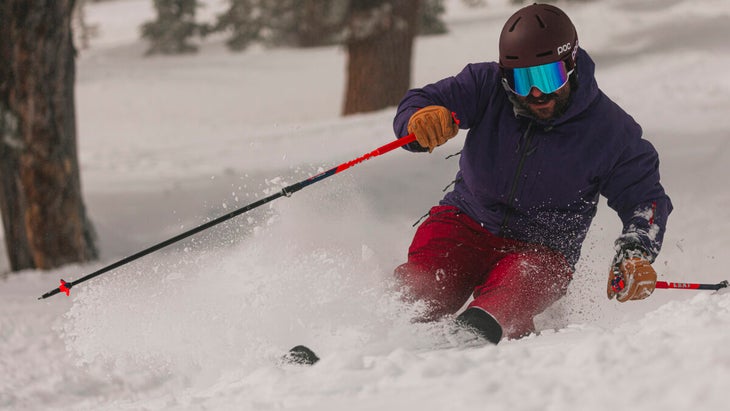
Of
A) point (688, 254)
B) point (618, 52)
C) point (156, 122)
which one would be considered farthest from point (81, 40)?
point (688, 254)

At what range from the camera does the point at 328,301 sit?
3.68 m

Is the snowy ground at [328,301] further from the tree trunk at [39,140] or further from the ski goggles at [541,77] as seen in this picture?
the ski goggles at [541,77]

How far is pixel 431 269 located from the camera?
141 inches

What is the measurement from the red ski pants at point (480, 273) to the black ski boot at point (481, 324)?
7 cm

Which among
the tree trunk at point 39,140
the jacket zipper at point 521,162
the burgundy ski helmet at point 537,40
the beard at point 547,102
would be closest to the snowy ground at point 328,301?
the tree trunk at point 39,140

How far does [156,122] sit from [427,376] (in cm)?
1303

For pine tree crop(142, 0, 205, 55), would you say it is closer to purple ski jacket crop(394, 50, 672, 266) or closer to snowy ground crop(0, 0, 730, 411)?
snowy ground crop(0, 0, 730, 411)

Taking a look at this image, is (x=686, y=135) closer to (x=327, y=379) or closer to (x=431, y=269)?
(x=431, y=269)

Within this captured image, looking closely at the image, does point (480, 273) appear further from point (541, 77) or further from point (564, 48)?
point (564, 48)

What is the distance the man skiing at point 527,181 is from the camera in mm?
3252

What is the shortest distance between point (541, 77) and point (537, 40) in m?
0.14

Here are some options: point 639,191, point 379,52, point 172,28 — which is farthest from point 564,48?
point 172,28

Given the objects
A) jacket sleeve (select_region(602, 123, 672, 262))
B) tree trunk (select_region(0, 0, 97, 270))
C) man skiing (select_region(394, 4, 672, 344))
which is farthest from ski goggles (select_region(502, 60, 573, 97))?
tree trunk (select_region(0, 0, 97, 270))

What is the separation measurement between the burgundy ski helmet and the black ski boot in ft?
3.09
